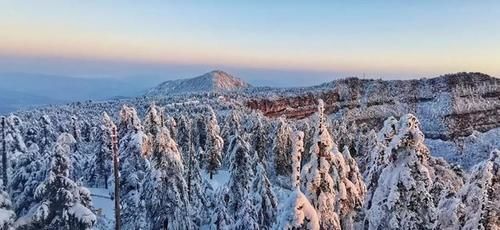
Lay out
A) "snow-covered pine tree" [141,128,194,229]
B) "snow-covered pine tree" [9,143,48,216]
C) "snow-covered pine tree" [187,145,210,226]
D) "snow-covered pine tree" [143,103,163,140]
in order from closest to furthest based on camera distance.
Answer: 1. "snow-covered pine tree" [9,143,48,216]
2. "snow-covered pine tree" [141,128,194,229]
3. "snow-covered pine tree" [143,103,163,140]
4. "snow-covered pine tree" [187,145,210,226]

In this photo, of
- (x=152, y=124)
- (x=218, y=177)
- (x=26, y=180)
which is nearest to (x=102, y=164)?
(x=218, y=177)

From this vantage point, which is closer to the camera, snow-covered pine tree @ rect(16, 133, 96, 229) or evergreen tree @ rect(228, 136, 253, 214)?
snow-covered pine tree @ rect(16, 133, 96, 229)

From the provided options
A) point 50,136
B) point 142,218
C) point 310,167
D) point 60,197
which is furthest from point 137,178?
point 50,136

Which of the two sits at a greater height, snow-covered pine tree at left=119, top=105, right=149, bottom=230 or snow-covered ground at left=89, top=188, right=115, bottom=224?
snow-covered pine tree at left=119, top=105, right=149, bottom=230

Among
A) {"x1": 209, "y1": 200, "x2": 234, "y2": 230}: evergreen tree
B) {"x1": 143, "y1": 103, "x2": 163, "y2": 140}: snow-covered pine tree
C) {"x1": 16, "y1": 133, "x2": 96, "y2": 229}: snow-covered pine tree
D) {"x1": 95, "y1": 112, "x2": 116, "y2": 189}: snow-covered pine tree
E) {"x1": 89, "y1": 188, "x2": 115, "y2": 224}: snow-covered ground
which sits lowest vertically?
{"x1": 89, "y1": 188, "x2": 115, "y2": 224}: snow-covered ground

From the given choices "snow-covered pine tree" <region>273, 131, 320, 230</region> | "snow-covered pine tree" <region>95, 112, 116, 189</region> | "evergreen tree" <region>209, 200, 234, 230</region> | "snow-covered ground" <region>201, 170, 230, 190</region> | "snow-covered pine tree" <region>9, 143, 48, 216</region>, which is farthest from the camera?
"snow-covered ground" <region>201, 170, 230, 190</region>

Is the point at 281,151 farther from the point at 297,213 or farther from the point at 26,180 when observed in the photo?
the point at 297,213

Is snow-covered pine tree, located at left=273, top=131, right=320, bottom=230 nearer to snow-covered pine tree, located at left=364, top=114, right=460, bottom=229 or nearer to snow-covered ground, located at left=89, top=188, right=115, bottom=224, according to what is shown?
snow-covered pine tree, located at left=364, top=114, right=460, bottom=229

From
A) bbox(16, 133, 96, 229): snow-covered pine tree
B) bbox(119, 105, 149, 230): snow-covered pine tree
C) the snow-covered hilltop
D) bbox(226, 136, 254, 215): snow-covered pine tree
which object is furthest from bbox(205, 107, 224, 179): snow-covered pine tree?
bbox(16, 133, 96, 229): snow-covered pine tree
